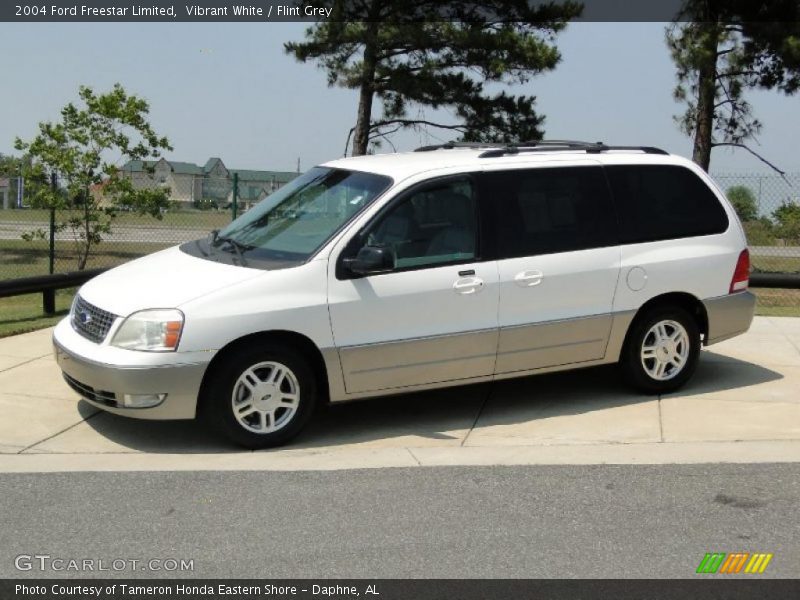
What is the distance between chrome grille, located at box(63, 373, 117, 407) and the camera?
6.09 m

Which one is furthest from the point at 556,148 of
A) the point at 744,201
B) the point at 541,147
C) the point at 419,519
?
the point at 744,201

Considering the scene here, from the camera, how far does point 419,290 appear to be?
650 cm

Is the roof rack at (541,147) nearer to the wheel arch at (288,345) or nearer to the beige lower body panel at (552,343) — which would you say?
the beige lower body panel at (552,343)

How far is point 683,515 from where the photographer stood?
16.7ft

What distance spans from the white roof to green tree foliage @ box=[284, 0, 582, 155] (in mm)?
12769

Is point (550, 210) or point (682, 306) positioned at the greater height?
point (550, 210)

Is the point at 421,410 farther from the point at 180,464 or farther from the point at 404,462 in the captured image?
the point at 180,464

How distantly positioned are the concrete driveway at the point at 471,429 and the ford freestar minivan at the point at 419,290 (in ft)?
1.02

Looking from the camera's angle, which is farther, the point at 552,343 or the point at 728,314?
the point at 728,314

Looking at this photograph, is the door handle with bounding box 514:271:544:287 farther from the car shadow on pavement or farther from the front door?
the car shadow on pavement

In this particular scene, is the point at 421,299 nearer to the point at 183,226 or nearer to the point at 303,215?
the point at 303,215

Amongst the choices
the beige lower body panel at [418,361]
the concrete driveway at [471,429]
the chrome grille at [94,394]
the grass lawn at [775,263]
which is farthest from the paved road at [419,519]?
the grass lawn at [775,263]

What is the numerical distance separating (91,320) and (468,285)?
2455 millimetres
